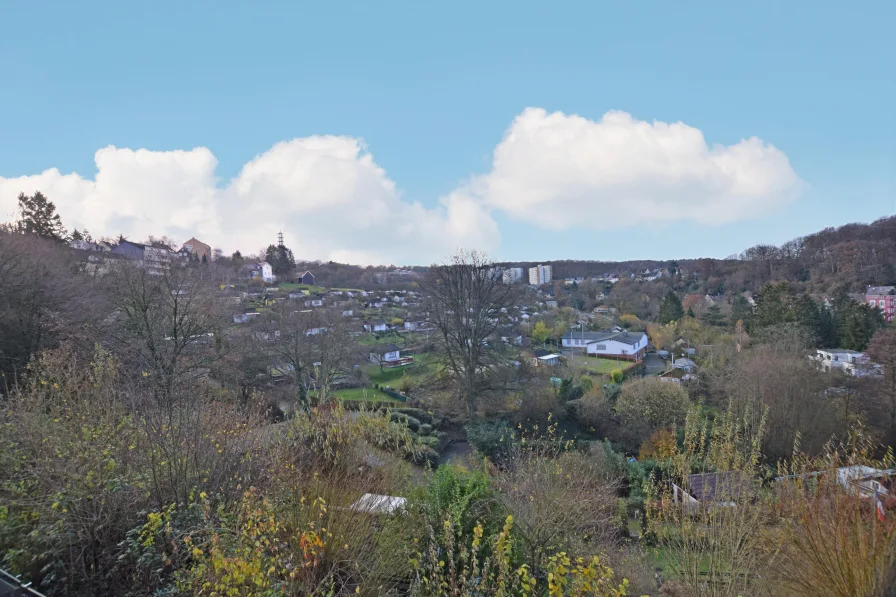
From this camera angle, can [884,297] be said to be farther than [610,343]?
No

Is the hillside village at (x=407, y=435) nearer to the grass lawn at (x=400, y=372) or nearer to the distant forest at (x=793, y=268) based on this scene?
the grass lawn at (x=400, y=372)

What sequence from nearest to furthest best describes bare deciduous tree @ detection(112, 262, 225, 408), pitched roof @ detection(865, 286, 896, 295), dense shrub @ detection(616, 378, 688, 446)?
bare deciduous tree @ detection(112, 262, 225, 408)
dense shrub @ detection(616, 378, 688, 446)
pitched roof @ detection(865, 286, 896, 295)

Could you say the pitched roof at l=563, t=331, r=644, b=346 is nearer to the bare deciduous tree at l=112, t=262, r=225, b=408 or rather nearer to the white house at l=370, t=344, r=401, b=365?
the white house at l=370, t=344, r=401, b=365

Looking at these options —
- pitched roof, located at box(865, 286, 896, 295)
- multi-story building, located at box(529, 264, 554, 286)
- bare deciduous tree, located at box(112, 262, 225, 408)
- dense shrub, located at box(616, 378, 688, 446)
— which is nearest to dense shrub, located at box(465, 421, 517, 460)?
dense shrub, located at box(616, 378, 688, 446)

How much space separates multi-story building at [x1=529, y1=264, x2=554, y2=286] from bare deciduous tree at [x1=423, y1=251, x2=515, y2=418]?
5888 centimetres

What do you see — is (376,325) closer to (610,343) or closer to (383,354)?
(383,354)

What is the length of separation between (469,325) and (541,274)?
6165 centimetres

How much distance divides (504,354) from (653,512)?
846 centimetres

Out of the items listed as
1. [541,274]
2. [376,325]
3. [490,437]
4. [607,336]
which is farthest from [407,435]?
[541,274]

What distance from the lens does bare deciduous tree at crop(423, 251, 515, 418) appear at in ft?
59.4

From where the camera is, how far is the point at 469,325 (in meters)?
18.3

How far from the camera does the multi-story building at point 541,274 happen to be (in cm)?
7694

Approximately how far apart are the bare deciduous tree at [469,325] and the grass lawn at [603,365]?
561 inches

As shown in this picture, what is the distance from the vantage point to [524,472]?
611 centimetres
